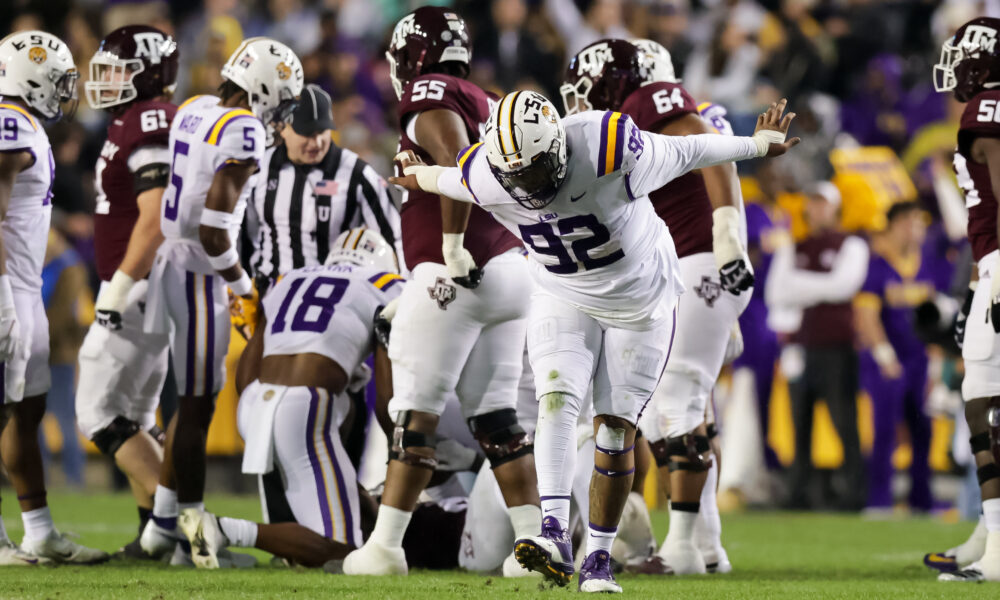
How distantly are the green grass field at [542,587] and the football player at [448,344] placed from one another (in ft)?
1.00

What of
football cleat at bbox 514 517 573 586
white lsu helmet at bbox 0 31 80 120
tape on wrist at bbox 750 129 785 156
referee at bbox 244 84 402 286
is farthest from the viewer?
referee at bbox 244 84 402 286

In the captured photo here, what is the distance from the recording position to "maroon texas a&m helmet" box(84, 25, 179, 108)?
6688mm

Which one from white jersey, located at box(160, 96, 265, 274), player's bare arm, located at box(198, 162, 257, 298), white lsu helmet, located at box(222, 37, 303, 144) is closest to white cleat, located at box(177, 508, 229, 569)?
player's bare arm, located at box(198, 162, 257, 298)

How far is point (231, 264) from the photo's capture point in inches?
250

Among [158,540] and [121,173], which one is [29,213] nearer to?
[121,173]

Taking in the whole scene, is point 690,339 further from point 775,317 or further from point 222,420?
point 222,420

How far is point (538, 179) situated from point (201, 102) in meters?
2.39

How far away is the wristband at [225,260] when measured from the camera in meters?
6.29

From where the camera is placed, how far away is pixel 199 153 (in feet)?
20.7

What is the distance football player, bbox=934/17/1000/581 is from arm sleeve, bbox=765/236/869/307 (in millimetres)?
4800

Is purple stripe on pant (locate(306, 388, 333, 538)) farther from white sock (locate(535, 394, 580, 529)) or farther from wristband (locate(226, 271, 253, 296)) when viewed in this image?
white sock (locate(535, 394, 580, 529))

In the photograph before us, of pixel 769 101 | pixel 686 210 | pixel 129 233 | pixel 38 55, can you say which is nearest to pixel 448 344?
pixel 686 210

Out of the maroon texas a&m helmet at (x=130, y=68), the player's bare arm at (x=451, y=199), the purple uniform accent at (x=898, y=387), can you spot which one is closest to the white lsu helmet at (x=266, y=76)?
the maroon texas a&m helmet at (x=130, y=68)

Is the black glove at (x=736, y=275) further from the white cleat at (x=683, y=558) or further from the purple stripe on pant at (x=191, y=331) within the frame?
the purple stripe on pant at (x=191, y=331)
